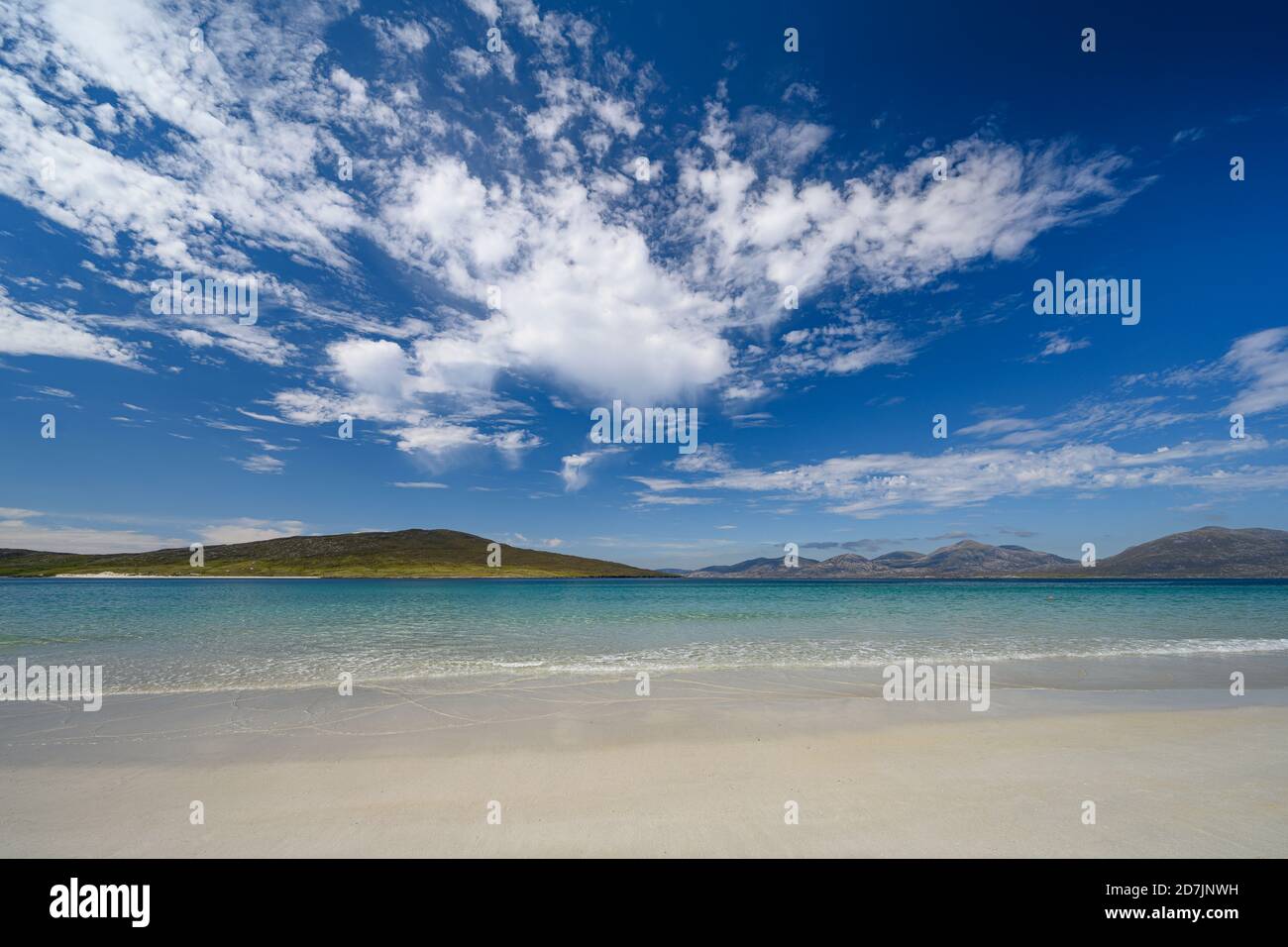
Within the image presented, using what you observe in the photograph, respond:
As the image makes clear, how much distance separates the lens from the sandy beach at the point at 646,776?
5.48 metres

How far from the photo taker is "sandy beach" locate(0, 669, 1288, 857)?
18.0 ft

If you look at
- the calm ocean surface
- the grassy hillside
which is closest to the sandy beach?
the calm ocean surface

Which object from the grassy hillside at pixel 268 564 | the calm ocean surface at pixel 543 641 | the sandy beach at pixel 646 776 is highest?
the sandy beach at pixel 646 776

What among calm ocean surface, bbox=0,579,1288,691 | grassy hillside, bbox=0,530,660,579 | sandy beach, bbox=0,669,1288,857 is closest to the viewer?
sandy beach, bbox=0,669,1288,857

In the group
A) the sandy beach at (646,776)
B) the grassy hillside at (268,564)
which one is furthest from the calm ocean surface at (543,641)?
the grassy hillside at (268,564)

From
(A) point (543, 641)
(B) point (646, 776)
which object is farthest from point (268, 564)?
(B) point (646, 776)

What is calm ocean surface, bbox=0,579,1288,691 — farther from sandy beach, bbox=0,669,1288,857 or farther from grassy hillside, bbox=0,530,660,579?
grassy hillside, bbox=0,530,660,579

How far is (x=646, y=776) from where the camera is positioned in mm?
7285

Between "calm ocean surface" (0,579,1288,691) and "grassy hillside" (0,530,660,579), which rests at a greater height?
"calm ocean surface" (0,579,1288,691)

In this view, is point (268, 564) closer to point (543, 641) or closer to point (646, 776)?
point (543, 641)

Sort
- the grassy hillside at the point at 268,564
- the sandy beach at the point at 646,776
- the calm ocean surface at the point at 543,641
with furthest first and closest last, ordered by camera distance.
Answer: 1. the grassy hillside at the point at 268,564
2. the calm ocean surface at the point at 543,641
3. the sandy beach at the point at 646,776

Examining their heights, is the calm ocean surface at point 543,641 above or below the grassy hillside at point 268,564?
above

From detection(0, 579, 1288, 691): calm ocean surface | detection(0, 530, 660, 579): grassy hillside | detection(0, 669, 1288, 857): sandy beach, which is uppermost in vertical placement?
detection(0, 669, 1288, 857): sandy beach

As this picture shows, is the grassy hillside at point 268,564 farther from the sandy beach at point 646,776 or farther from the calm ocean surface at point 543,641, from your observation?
the sandy beach at point 646,776
